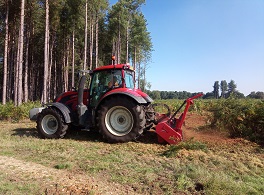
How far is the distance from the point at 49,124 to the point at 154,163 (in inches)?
157

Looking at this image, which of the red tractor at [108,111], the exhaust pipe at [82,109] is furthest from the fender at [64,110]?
the exhaust pipe at [82,109]

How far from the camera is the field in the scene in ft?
11.9

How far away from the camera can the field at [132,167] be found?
11.9 feet

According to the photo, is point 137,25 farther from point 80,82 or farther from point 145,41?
point 80,82

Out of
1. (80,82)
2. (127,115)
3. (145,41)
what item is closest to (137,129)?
(127,115)

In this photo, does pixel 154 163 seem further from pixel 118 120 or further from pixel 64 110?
pixel 64 110

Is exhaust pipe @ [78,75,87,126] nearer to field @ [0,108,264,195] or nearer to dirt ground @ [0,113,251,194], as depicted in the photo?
field @ [0,108,264,195]

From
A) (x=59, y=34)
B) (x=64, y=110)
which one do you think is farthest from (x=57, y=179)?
(x=59, y=34)

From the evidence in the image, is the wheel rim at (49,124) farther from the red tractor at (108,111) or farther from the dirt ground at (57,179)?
the dirt ground at (57,179)

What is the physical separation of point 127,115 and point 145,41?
28016 millimetres

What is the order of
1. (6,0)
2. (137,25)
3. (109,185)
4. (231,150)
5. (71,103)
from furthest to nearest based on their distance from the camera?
(137,25) < (6,0) < (71,103) < (231,150) < (109,185)

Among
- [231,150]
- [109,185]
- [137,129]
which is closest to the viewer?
[109,185]

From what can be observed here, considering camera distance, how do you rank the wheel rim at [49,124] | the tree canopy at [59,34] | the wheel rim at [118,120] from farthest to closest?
the tree canopy at [59,34] → the wheel rim at [49,124] → the wheel rim at [118,120]

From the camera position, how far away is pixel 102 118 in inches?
264
